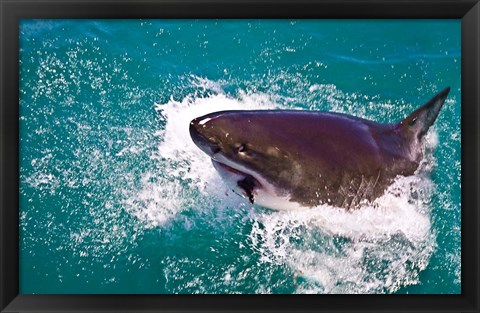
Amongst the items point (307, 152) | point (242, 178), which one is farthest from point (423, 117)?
point (242, 178)

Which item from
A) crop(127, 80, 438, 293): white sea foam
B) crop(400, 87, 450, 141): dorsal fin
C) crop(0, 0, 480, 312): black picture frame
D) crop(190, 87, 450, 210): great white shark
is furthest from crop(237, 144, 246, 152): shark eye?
crop(400, 87, 450, 141): dorsal fin

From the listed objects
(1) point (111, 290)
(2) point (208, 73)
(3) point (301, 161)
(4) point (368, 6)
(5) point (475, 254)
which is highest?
(4) point (368, 6)

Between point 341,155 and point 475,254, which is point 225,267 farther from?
point 475,254

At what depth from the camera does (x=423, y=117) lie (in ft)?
6.20

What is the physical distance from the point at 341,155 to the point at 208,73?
0.72 metres

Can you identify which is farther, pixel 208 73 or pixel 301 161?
pixel 208 73

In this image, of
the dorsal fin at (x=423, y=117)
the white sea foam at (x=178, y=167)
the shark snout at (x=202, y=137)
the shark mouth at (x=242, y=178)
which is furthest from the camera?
the white sea foam at (x=178, y=167)

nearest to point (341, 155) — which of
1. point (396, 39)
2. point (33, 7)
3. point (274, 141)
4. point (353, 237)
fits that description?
point (274, 141)

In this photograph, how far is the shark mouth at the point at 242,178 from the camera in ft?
5.26

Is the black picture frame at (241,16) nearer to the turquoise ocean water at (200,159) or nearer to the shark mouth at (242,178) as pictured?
the turquoise ocean water at (200,159)

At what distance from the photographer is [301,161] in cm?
162

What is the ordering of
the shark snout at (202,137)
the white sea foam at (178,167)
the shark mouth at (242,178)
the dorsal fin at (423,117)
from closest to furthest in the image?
the shark snout at (202,137) < the shark mouth at (242,178) < the dorsal fin at (423,117) < the white sea foam at (178,167)

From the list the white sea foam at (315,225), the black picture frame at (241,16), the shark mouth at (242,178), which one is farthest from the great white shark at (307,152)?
the black picture frame at (241,16)

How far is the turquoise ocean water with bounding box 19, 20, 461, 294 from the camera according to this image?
191 cm
